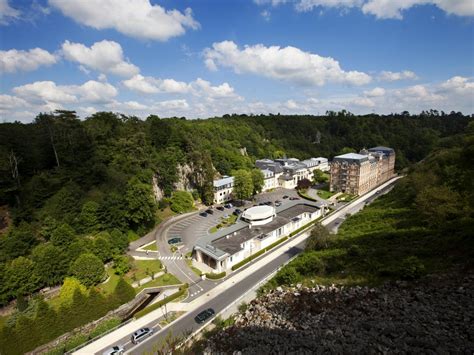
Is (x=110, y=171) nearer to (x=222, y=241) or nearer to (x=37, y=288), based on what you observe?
(x=37, y=288)

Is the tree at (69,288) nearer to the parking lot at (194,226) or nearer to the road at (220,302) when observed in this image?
the road at (220,302)

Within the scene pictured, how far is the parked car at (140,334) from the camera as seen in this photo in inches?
1013

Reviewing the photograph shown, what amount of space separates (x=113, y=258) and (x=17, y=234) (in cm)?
1251

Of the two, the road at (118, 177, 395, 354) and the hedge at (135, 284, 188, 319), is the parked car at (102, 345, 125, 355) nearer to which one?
the road at (118, 177, 395, 354)

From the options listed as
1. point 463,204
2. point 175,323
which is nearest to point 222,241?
point 175,323

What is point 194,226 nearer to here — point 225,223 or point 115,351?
point 225,223

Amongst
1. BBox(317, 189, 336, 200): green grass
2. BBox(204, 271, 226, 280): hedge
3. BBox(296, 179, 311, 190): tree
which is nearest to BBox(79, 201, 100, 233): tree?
BBox(204, 271, 226, 280): hedge

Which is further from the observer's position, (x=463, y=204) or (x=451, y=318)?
(x=463, y=204)

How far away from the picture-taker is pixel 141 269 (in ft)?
126

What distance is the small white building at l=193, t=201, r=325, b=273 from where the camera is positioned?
38.4 m

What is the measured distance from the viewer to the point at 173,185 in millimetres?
64438

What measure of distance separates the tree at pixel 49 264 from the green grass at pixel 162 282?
33.6ft

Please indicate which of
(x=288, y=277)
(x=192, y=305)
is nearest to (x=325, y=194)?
(x=288, y=277)

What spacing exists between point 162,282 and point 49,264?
14.4 meters
